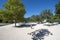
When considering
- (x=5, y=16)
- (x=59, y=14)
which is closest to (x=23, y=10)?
(x=5, y=16)

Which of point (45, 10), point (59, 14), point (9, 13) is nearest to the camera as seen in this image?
point (9, 13)

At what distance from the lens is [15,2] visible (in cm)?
3241

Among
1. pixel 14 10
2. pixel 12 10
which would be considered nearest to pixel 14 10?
pixel 14 10

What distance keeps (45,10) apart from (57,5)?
157 ft

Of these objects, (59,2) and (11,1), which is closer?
(11,1)

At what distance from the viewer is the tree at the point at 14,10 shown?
31442 mm

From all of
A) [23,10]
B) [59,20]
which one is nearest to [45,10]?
[59,20]

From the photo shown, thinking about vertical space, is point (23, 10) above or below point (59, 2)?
below

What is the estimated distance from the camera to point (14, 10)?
1243 inches

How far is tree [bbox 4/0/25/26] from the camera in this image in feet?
103

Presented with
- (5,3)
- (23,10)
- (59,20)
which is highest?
(5,3)

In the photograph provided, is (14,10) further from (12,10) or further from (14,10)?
(12,10)

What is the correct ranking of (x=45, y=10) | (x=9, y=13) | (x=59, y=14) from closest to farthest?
(x=9, y=13), (x=59, y=14), (x=45, y=10)

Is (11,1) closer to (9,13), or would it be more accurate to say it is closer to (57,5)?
(9,13)
